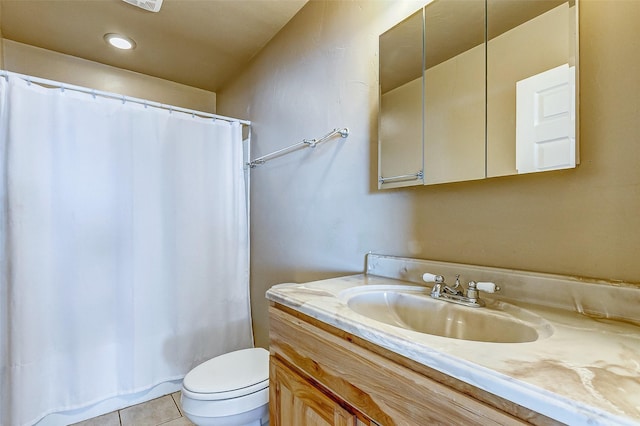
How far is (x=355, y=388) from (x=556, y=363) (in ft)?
1.30

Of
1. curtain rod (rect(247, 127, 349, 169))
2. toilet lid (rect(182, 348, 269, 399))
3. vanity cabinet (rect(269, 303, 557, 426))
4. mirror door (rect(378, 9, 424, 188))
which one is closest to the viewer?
vanity cabinet (rect(269, 303, 557, 426))

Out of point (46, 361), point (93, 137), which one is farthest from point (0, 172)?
point (46, 361)

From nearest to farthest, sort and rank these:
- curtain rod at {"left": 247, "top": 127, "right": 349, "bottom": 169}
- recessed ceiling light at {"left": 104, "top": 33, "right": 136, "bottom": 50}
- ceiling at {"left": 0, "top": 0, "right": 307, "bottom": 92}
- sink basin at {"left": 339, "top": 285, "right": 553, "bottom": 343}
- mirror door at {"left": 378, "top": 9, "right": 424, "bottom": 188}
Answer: sink basin at {"left": 339, "top": 285, "right": 553, "bottom": 343} → mirror door at {"left": 378, "top": 9, "right": 424, "bottom": 188} → curtain rod at {"left": 247, "top": 127, "right": 349, "bottom": 169} → ceiling at {"left": 0, "top": 0, "right": 307, "bottom": 92} → recessed ceiling light at {"left": 104, "top": 33, "right": 136, "bottom": 50}

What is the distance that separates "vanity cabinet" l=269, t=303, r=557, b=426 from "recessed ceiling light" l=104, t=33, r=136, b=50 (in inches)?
83.1

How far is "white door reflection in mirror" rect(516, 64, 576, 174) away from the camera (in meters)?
0.80

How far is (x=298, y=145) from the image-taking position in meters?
1.78

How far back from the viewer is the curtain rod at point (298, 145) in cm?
149

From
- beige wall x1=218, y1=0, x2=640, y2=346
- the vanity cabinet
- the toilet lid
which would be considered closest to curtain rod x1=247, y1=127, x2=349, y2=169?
beige wall x1=218, y1=0, x2=640, y2=346

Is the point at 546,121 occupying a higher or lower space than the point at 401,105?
lower

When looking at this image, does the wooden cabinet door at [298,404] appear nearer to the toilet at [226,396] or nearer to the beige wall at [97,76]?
the toilet at [226,396]

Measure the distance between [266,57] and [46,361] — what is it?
2222 millimetres

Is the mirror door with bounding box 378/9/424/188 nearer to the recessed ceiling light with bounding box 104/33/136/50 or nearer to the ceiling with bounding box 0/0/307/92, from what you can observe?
the ceiling with bounding box 0/0/307/92

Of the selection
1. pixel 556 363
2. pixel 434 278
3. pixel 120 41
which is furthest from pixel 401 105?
pixel 120 41

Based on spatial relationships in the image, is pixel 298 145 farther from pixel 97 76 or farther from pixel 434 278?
pixel 97 76
